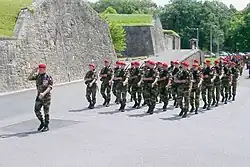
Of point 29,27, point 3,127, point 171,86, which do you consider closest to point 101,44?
point 29,27

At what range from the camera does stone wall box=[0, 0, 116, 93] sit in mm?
23344

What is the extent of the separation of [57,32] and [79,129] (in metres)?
16.7

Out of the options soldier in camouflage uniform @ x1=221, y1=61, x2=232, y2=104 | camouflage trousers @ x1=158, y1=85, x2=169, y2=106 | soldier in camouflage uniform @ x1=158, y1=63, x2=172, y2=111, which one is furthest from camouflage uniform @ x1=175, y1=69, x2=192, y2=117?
soldier in camouflage uniform @ x1=221, y1=61, x2=232, y2=104

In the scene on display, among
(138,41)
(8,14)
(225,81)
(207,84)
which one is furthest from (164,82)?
(138,41)

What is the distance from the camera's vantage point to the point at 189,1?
108 metres

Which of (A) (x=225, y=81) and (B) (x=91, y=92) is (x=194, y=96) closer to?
(B) (x=91, y=92)

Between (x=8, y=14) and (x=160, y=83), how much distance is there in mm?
13679

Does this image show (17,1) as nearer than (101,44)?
Yes

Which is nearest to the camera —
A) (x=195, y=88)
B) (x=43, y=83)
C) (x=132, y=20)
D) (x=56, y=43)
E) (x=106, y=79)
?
(x=43, y=83)

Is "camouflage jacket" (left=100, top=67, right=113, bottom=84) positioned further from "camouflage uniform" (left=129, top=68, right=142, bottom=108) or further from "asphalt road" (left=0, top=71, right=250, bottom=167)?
"asphalt road" (left=0, top=71, right=250, bottom=167)

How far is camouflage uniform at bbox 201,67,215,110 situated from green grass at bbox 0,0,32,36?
11.6 m

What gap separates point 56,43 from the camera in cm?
2834

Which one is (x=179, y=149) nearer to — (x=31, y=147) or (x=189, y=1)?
(x=31, y=147)

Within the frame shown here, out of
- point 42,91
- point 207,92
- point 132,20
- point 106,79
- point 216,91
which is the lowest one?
point 216,91
